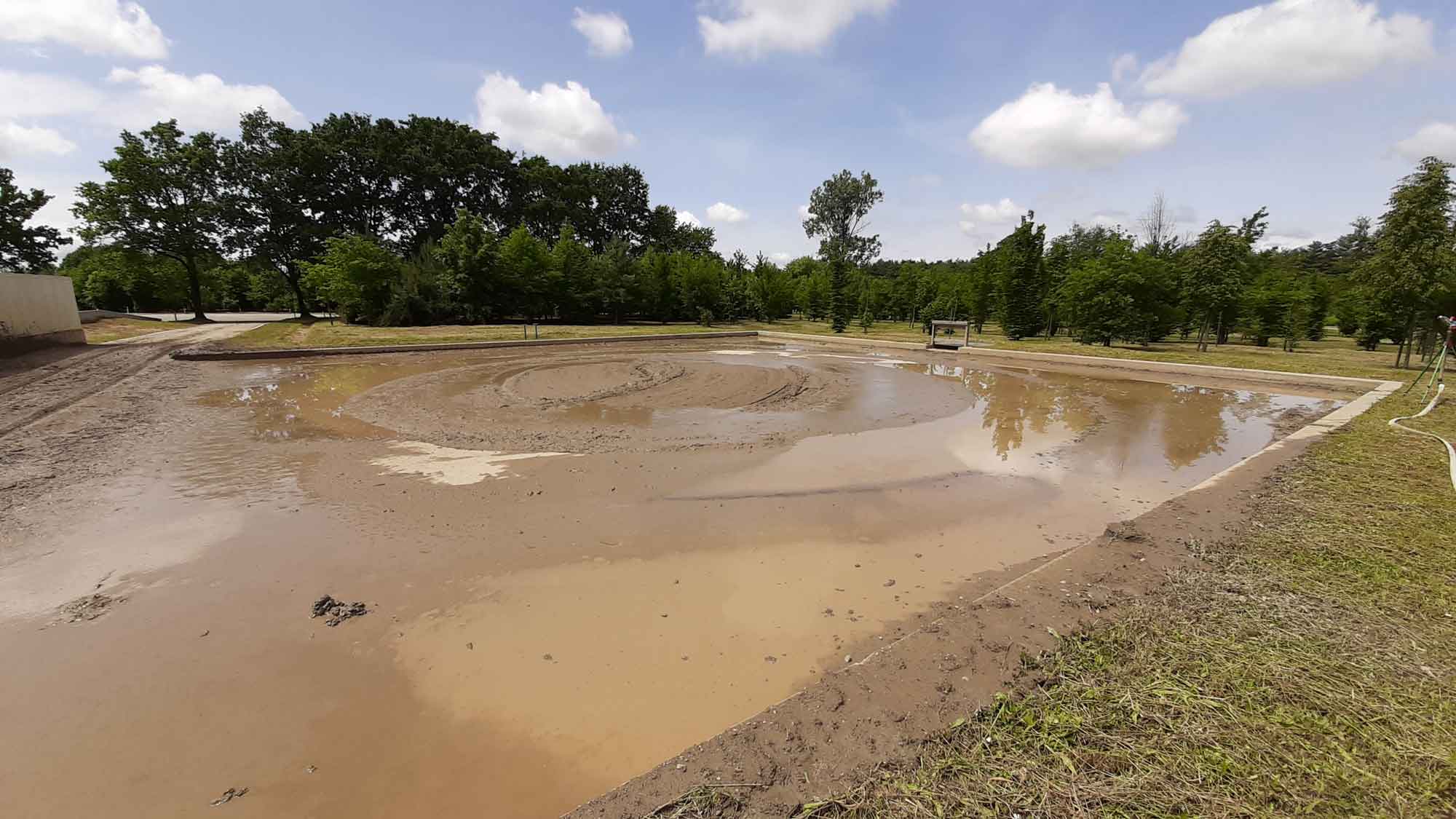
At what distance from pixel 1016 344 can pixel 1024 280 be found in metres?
5.78

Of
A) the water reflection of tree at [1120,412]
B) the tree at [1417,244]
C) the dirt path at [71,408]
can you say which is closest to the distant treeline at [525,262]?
the tree at [1417,244]

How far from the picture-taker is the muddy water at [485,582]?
2818 mm

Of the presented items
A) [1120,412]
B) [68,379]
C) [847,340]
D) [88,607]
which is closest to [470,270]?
[68,379]

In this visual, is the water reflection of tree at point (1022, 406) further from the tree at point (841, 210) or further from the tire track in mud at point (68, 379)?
the tree at point (841, 210)

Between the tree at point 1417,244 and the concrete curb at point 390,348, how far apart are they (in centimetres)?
2396

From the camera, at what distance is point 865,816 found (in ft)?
6.76

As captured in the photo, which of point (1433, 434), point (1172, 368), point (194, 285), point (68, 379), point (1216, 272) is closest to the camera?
point (1433, 434)

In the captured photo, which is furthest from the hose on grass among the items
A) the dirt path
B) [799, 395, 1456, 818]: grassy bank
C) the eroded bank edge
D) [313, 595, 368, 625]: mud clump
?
the dirt path

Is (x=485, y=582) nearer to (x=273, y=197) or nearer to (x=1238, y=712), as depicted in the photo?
(x=1238, y=712)

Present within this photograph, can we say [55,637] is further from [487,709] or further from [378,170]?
[378,170]

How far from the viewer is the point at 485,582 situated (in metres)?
4.48

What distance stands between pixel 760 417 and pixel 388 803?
8531 millimetres

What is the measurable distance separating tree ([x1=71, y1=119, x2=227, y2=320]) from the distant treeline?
9 cm

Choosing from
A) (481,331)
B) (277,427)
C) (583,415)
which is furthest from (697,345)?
(277,427)
